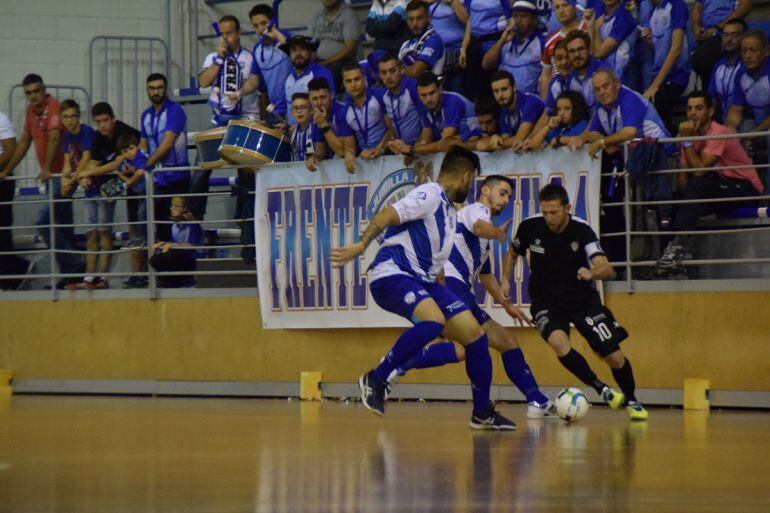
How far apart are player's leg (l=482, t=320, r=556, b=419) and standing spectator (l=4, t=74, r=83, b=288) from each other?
7200 mm

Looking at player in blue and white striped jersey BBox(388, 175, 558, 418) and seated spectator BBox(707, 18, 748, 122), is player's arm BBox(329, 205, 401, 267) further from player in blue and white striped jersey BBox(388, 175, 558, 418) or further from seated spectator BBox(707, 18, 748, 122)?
seated spectator BBox(707, 18, 748, 122)

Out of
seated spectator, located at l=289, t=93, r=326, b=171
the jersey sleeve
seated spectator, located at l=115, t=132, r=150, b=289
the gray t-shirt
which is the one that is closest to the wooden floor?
the jersey sleeve

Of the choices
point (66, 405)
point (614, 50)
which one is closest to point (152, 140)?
point (66, 405)

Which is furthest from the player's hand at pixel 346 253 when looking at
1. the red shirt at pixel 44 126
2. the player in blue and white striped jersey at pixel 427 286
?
the red shirt at pixel 44 126

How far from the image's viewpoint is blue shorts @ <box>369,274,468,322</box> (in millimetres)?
10156

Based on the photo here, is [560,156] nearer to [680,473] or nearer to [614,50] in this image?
[614,50]

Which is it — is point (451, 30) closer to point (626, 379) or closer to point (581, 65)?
point (581, 65)

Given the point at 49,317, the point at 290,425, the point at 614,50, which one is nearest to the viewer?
the point at 290,425

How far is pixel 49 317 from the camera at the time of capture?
661 inches

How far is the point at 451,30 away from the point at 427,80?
7.10 feet

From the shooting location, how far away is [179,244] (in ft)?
51.2

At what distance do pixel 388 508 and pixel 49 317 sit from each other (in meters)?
11.9

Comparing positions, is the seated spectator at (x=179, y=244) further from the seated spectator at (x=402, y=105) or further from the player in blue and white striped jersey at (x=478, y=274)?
the player in blue and white striped jersey at (x=478, y=274)

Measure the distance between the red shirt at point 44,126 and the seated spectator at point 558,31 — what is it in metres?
6.98
